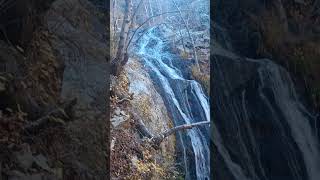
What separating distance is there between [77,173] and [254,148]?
158cm

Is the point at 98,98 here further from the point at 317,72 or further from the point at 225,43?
the point at 317,72

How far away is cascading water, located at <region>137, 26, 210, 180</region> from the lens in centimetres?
541

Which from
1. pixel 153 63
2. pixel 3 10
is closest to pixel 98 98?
pixel 153 63

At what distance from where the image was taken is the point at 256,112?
536 cm

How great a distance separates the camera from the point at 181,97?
5488 mm

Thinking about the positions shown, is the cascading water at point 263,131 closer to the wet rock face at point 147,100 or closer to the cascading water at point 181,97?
the cascading water at point 181,97

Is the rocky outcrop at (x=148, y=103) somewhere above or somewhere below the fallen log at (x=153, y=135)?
above

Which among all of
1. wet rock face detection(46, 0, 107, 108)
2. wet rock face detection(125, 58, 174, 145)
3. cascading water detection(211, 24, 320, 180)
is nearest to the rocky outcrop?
wet rock face detection(125, 58, 174, 145)

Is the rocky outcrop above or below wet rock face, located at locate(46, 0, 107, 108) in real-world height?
below

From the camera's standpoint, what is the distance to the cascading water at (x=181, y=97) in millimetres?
5414

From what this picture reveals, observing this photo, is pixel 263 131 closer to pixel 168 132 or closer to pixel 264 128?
pixel 264 128

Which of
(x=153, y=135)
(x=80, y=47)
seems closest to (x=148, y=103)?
(x=153, y=135)

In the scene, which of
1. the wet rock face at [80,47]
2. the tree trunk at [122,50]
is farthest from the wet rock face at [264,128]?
the wet rock face at [80,47]

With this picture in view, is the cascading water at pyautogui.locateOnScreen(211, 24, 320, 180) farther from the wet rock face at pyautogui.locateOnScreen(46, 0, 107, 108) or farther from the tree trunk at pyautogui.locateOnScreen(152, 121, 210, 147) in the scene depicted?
the wet rock face at pyautogui.locateOnScreen(46, 0, 107, 108)
